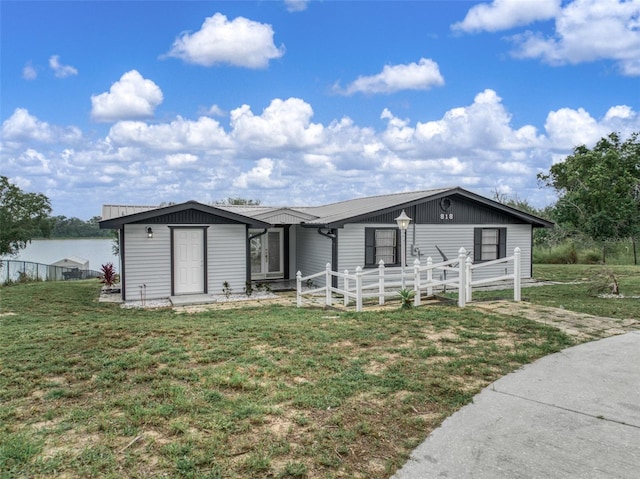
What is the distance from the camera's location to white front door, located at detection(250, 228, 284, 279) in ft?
53.8

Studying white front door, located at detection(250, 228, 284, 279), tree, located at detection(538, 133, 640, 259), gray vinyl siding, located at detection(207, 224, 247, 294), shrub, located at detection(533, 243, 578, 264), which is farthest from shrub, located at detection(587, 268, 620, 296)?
tree, located at detection(538, 133, 640, 259)

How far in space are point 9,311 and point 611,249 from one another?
26945 mm

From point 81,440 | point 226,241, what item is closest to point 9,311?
point 226,241

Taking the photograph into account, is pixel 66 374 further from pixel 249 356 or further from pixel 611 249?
pixel 611 249

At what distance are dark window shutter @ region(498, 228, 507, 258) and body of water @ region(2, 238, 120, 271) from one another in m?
19.5

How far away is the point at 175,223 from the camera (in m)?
12.7

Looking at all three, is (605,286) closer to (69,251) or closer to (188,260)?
(188,260)

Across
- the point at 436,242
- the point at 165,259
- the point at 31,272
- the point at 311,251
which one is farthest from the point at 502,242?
the point at 31,272

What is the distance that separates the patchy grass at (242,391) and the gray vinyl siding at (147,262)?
4500 mm

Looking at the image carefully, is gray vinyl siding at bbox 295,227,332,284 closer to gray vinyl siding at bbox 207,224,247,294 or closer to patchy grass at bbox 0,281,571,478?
gray vinyl siding at bbox 207,224,247,294

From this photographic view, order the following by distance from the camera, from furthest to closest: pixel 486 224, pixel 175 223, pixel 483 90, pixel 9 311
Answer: pixel 483 90
pixel 486 224
pixel 175 223
pixel 9 311

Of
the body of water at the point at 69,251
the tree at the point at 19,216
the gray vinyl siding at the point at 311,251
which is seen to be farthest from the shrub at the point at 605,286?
the tree at the point at 19,216

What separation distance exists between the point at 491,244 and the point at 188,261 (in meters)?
10.3

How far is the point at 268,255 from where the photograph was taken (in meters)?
16.6
